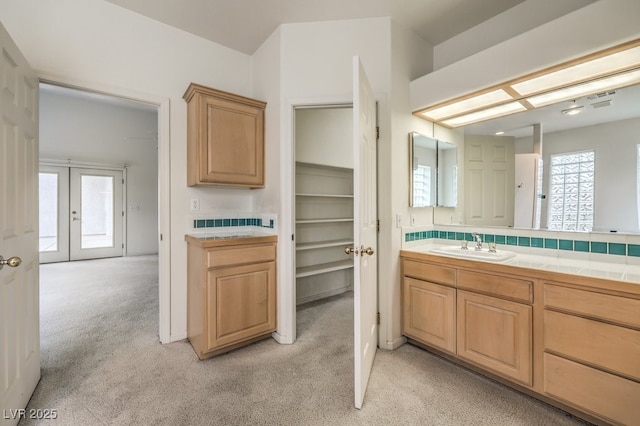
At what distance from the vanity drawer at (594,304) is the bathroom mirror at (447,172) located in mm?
1148

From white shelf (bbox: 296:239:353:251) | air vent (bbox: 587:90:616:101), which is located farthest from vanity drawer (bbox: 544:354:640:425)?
white shelf (bbox: 296:239:353:251)

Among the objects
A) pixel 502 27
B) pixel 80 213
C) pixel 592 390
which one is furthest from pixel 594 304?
pixel 80 213

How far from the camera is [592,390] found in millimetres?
1431

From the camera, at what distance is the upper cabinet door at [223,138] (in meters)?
2.30

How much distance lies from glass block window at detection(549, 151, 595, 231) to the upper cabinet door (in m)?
2.31

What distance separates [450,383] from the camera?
185 cm

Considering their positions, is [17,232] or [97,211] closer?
[17,232]

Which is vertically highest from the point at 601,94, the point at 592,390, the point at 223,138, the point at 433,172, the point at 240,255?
the point at 601,94

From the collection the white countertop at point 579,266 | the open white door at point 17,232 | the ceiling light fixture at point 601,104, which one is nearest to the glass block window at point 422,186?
the white countertop at point 579,266

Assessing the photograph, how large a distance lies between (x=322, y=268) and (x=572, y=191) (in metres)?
2.45

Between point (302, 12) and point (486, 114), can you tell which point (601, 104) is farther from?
point (302, 12)

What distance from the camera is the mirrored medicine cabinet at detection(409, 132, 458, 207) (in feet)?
8.20

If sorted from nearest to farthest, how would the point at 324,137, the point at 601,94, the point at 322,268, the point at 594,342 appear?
the point at 594,342
the point at 601,94
the point at 322,268
the point at 324,137

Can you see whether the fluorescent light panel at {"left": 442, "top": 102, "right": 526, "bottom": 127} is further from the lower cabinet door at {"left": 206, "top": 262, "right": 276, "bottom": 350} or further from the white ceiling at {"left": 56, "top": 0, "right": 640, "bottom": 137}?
the lower cabinet door at {"left": 206, "top": 262, "right": 276, "bottom": 350}
